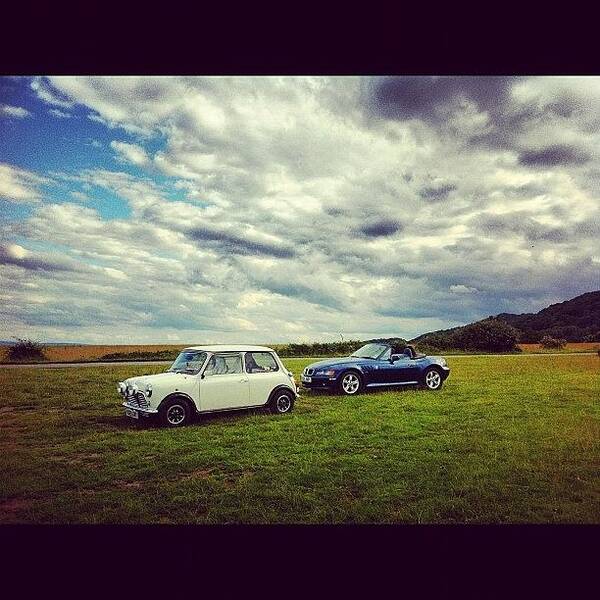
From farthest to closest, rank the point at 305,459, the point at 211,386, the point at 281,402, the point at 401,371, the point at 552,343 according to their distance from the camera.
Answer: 1. the point at 552,343
2. the point at 401,371
3. the point at 281,402
4. the point at 211,386
5. the point at 305,459

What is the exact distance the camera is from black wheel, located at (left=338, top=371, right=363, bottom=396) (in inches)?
247

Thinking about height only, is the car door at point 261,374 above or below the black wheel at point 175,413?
above

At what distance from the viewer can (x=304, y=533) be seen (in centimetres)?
380

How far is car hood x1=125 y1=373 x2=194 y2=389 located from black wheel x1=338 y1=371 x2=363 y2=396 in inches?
83.7

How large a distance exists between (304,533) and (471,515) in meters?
1.41

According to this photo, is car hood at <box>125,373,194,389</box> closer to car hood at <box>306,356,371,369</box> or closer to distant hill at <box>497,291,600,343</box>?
car hood at <box>306,356,371,369</box>

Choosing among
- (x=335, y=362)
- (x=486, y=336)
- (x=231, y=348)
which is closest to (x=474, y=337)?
(x=486, y=336)

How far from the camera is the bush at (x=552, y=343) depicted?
698 centimetres

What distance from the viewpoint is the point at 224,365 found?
17.9 feet

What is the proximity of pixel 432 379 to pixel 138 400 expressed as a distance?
405cm

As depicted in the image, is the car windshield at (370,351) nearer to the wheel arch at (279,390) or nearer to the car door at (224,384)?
the wheel arch at (279,390)

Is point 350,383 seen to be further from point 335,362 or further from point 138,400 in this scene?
point 138,400

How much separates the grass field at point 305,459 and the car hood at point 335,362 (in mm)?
173

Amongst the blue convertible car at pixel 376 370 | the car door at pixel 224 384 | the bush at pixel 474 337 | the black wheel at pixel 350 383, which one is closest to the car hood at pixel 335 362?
the blue convertible car at pixel 376 370
